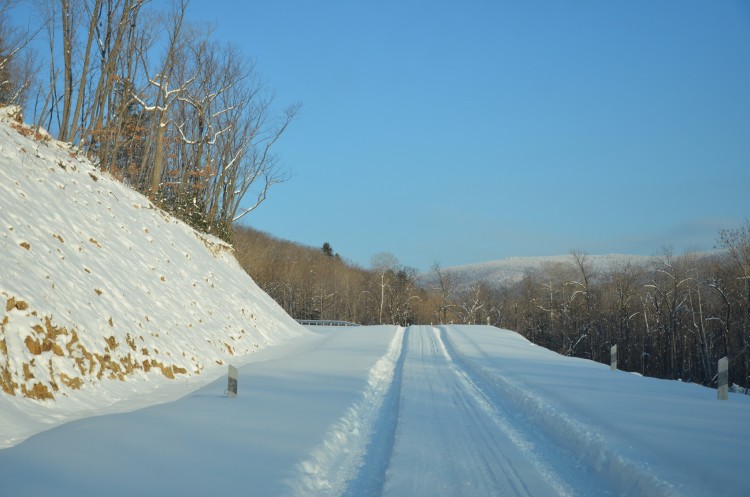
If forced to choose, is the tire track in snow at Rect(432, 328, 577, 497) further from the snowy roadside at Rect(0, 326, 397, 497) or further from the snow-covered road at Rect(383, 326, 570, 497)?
the snowy roadside at Rect(0, 326, 397, 497)

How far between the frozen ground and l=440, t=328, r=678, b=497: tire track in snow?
2 cm

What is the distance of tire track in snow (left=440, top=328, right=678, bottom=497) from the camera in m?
5.58

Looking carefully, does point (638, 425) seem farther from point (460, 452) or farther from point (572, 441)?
point (460, 452)

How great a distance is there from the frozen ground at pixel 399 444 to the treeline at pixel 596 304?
35661 mm

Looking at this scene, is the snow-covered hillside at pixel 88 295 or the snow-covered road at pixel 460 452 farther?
the snow-covered hillside at pixel 88 295

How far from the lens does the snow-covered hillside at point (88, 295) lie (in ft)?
26.7

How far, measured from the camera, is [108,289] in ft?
38.0

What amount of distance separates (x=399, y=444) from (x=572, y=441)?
2.48 metres

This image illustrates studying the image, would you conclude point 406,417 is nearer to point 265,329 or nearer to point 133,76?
point 265,329

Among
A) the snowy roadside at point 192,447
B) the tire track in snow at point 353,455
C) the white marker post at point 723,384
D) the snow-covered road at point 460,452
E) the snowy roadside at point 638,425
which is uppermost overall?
the white marker post at point 723,384

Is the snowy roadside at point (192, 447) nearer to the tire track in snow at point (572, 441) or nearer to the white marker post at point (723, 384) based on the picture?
the tire track in snow at point (572, 441)

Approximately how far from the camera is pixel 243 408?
346 inches

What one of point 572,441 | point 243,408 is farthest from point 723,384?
point 243,408

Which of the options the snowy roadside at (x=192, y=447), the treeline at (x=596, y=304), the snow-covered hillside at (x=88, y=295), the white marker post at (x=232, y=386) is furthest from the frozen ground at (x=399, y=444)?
the treeline at (x=596, y=304)
